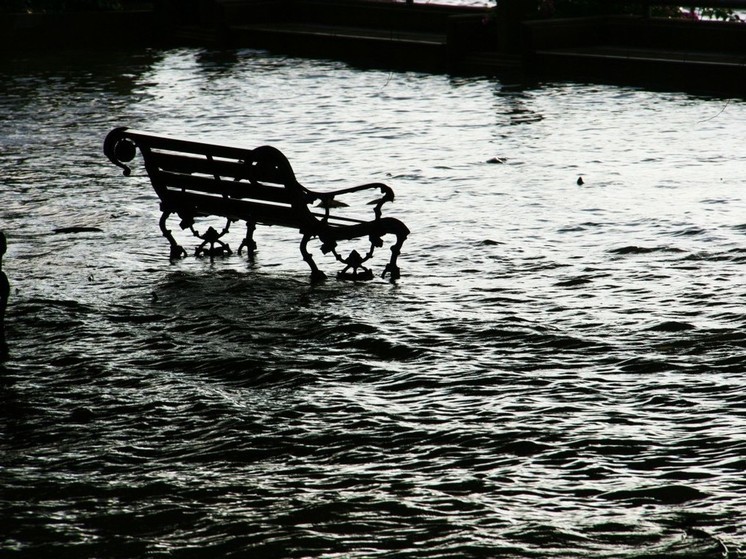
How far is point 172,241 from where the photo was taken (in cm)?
952

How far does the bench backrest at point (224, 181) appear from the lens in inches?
338

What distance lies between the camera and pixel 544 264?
8.98 meters

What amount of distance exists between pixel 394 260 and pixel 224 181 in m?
1.49

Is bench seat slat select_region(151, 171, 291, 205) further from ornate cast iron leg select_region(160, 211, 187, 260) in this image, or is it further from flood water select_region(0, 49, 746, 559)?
flood water select_region(0, 49, 746, 559)

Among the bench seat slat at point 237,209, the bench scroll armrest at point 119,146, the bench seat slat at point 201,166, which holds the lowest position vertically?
the bench seat slat at point 237,209

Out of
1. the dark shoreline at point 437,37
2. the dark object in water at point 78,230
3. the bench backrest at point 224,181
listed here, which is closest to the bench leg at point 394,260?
the bench backrest at point 224,181

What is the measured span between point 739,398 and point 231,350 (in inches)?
118

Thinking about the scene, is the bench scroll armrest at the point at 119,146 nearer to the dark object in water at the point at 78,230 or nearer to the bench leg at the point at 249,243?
the dark object in water at the point at 78,230

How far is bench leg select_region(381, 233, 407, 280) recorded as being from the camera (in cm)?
862

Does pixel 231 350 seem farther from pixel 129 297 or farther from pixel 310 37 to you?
pixel 310 37

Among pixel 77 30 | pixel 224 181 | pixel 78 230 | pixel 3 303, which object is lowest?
pixel 78 230

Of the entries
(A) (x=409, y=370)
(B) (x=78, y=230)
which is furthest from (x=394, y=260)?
Result: (B) (x=78, y=230)

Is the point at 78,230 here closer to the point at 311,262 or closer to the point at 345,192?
the point at 311,262

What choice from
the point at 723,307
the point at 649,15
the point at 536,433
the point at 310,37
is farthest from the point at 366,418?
the point at 310,37
